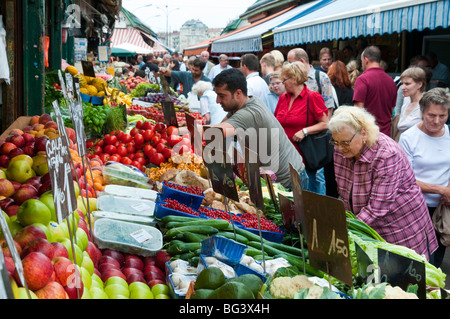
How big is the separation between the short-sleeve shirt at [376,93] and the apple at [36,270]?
5.93 m

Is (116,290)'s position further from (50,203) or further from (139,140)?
(139,140)

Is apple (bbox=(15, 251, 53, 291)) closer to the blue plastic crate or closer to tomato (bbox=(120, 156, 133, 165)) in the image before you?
the blue plastic crate

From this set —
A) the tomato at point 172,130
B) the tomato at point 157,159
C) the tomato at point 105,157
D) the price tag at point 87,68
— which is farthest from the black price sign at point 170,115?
the price tag at point 87,68

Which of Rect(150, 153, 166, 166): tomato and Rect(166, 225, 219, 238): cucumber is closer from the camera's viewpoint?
Rect(166, 225, 219, 238): cucumber

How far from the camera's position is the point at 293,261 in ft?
9.16

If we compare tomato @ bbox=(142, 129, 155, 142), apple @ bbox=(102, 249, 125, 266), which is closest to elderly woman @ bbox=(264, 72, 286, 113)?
tomato @ bbox=(142, 129, 155, 142)

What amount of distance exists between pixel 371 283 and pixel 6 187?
6.65 feet

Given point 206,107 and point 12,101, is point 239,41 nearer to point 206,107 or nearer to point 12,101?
point 206,107

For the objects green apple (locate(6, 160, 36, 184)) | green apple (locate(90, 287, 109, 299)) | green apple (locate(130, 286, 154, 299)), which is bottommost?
green apple (locate(130, 286, 154, 299))

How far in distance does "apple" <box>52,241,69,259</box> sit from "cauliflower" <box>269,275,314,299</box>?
0.91 m

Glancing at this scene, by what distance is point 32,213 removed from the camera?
2.32 metres

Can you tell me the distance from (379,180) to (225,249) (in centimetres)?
155

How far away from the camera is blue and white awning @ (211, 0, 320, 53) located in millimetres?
13696
